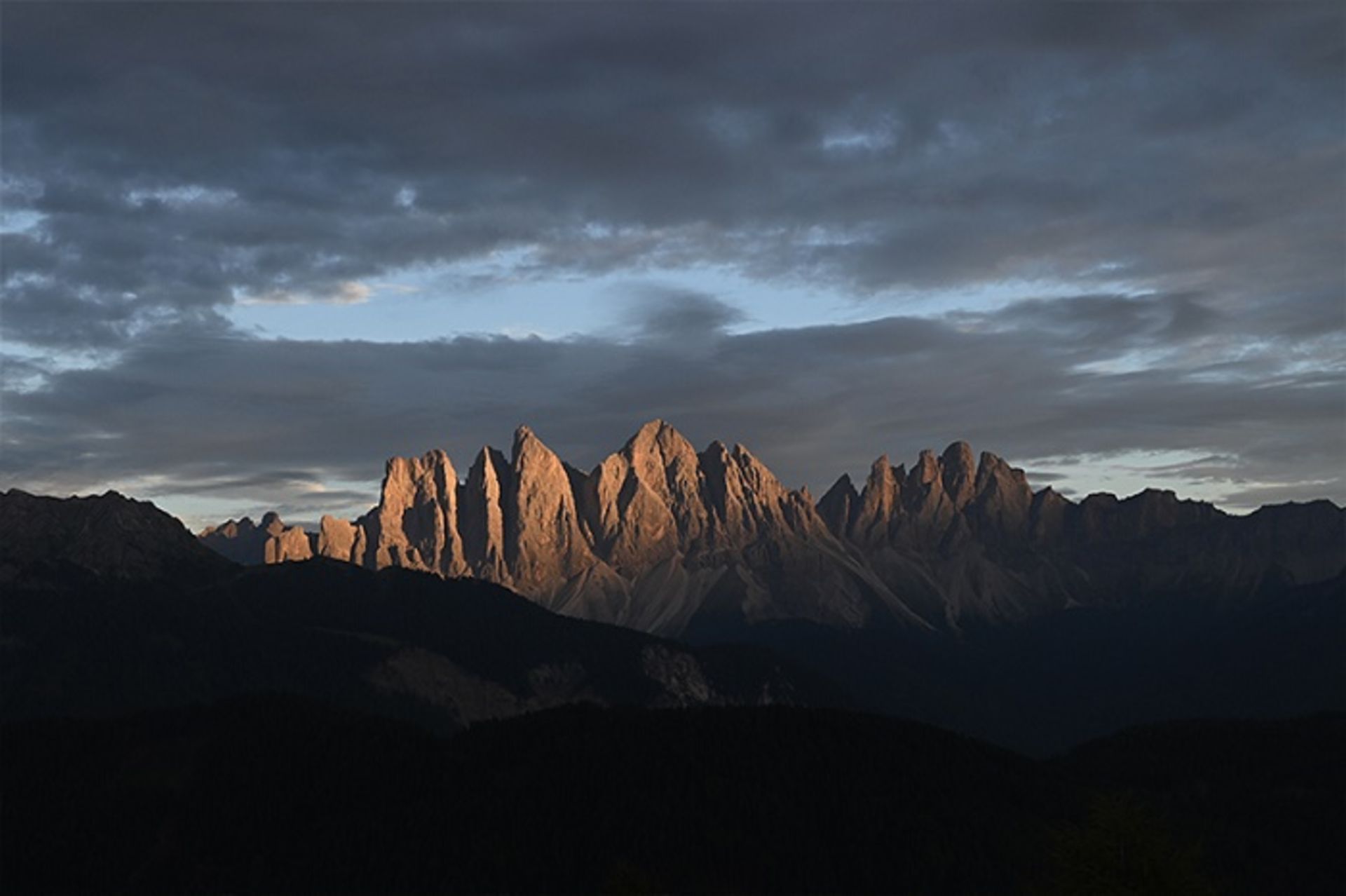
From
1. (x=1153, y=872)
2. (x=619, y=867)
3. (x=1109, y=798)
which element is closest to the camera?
(x=1153, y=872)

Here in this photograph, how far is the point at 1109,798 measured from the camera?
103 metres

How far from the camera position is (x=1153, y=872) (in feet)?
307

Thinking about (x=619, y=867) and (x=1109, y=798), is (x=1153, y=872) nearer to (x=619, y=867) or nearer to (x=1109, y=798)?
(x=1109, y=798)

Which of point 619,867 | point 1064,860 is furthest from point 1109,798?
point 619,867

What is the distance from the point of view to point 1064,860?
95.7m

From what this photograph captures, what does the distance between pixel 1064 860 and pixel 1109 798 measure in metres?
8.85

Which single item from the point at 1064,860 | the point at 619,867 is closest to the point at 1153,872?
the point at 1064,860

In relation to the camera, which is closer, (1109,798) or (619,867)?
(1109,798)

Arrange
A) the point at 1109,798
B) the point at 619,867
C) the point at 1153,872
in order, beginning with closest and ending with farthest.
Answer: the point at 1153,872, the point at 1109,798, the point at 619,867

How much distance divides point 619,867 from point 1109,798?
3441 cm

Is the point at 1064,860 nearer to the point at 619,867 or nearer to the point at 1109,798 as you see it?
the point at 1109,798

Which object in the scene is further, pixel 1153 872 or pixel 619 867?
pixel 619 867

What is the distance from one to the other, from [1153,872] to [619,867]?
39037 mm

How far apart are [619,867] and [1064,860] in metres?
34.4
